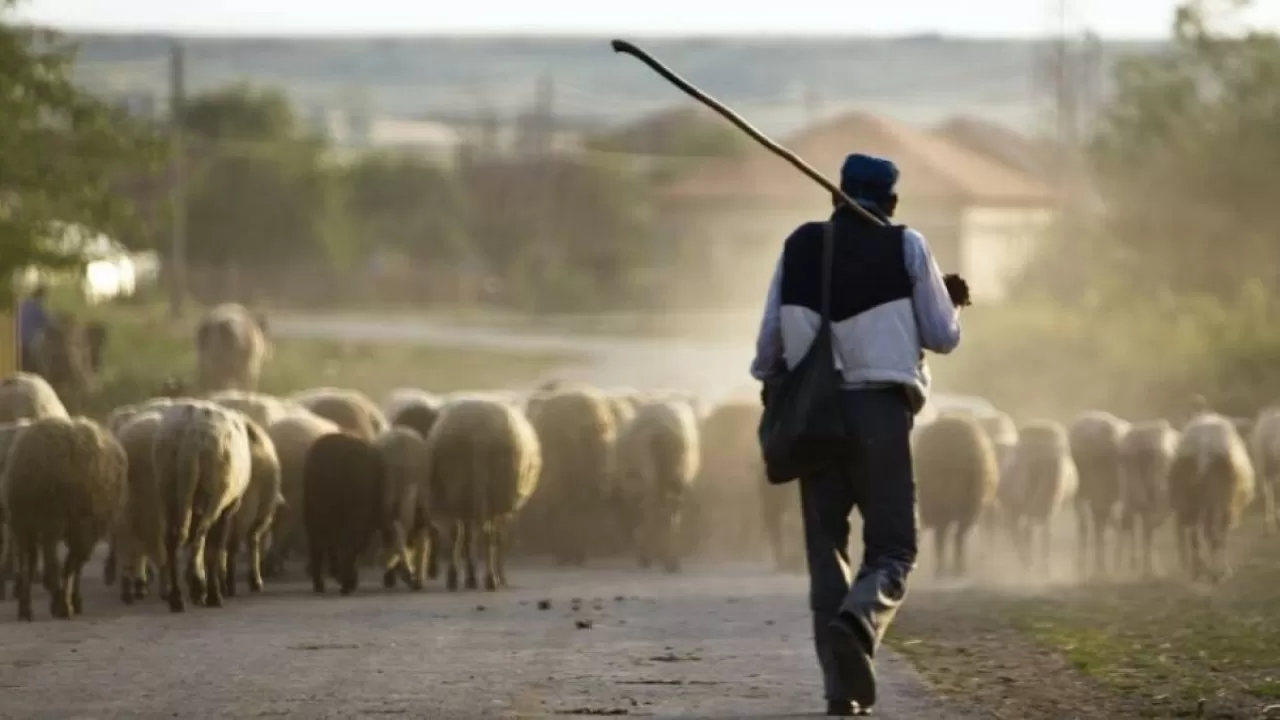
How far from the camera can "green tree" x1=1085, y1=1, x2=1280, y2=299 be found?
146ft

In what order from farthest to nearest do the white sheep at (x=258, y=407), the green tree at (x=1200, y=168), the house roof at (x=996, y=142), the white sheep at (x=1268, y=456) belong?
the house roof at (x=996, y=142), the green tree at (x=1200, y=168), the white sheep at (x=1268, y=456), the white sheep at (x=258, y=407)

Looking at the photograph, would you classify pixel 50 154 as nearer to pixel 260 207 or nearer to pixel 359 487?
pixel 359 487

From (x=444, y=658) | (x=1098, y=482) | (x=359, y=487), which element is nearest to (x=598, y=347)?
(x=1098, y=482)

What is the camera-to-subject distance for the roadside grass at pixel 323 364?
44.9m

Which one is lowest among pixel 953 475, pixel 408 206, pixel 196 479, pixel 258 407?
pixel 953 475

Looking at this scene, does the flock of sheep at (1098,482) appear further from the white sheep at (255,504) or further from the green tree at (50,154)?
the green tree at (50,154)

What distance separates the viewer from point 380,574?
22469mm

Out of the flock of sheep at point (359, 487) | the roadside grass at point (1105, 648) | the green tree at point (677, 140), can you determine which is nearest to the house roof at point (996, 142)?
the green tree at point (677, 140)

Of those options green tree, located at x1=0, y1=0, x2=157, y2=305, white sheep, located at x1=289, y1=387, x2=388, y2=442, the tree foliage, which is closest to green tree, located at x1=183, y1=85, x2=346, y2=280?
the tree foliage

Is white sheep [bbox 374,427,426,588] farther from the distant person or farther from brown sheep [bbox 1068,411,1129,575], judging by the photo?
the distant person

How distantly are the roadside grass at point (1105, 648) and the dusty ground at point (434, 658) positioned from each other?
474 mm

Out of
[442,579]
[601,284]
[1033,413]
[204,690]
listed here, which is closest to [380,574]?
[442,579]

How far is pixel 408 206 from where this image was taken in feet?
404

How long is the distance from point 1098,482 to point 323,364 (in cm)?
3274
